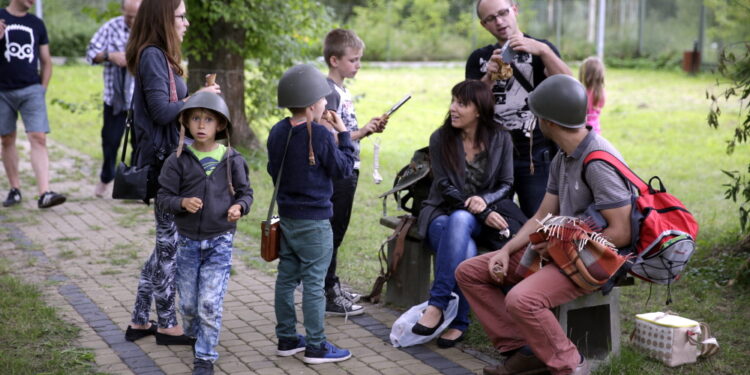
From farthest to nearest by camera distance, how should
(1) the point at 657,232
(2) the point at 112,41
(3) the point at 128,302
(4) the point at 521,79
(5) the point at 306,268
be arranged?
(2) the point at 112,41
(3) the point at 128,302
(4) the point at 521,79
(5) the point at 306,268
(1) the point at 657,232

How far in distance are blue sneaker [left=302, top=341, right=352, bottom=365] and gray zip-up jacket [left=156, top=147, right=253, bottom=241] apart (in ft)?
2.68

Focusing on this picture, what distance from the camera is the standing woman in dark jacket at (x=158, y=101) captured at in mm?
4973

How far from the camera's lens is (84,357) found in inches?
195

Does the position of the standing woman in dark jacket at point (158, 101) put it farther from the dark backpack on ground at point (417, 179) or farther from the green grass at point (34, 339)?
the dark backpack on ground at point (417, 179)

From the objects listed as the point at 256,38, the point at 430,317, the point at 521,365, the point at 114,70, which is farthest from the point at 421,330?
the point at 256,38

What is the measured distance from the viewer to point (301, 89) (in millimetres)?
4727

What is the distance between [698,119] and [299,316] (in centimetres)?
1287

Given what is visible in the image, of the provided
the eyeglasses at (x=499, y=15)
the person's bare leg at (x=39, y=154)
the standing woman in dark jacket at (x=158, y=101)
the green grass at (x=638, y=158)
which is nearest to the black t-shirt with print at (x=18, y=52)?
the person's bare leg at (x=39, y=154)

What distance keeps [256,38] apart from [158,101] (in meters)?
6.44

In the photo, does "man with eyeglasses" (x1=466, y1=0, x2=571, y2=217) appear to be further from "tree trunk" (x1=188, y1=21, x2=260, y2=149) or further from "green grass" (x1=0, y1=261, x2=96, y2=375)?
"tree trunk" (x1=188, y1=21, x2=260, y2=149)

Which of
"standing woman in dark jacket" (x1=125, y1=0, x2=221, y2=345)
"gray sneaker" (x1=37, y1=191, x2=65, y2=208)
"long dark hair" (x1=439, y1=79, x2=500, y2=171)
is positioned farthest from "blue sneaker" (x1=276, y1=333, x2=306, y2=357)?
"gray sneaker" (x1=37, y1=191, x2=65, y2=208)

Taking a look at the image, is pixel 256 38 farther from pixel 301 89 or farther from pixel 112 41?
pixel 301 89

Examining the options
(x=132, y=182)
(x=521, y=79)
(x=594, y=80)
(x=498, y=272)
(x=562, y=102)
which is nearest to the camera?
(x=562, y=102)

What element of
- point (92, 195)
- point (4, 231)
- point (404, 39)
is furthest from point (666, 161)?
point (404, 39)
